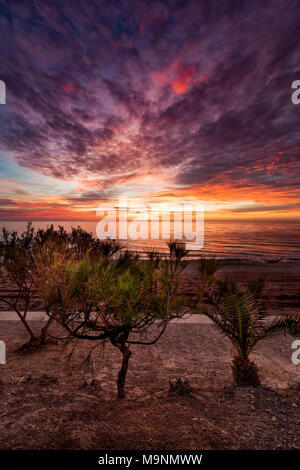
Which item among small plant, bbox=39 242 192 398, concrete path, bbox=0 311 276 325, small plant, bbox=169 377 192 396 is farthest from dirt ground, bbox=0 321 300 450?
concrete path, bbox=0 311 276 325

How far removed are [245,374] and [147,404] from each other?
2174mm

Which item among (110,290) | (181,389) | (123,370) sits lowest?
(181,389)

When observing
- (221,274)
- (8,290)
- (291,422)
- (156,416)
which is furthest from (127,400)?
(221,274)

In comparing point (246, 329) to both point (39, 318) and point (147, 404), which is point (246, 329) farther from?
point (39, 318)

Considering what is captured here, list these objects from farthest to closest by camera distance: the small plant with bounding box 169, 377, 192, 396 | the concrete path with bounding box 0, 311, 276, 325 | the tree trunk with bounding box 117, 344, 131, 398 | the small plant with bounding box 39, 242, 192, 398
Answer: the concrete path with bounding box 0, 311, 276, 325
the small plant with bounding box 169, 377, 192, 396
the tree trunk with bounding box 117, 344, 131, 398
the small plant with bounding box 39, 242, 192, 398

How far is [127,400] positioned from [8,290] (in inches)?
515

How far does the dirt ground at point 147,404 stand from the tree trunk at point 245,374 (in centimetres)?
15

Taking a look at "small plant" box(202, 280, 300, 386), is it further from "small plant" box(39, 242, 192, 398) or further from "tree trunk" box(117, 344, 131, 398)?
"tree trunk" box(117, 344, 131, 398)

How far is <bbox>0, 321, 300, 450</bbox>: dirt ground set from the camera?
3002 mm

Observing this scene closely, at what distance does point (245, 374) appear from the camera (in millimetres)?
4500

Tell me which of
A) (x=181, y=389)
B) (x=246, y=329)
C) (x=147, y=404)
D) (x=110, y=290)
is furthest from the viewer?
(x=246, y=329)

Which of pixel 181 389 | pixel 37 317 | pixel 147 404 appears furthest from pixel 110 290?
pixel 37 317

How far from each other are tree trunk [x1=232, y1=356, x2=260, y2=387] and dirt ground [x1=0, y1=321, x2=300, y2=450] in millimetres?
149

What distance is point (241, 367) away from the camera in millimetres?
4527
